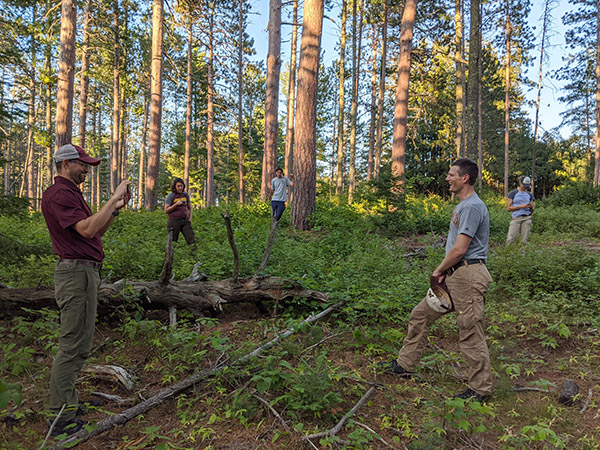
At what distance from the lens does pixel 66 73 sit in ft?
31.2

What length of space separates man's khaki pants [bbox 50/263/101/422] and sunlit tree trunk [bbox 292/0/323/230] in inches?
314

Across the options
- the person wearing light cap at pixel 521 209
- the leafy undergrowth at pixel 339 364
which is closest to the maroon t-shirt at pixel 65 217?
the leafy undergrowth at pixel 339 364

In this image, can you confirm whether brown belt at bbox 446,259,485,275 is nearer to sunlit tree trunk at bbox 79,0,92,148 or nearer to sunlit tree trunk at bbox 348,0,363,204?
sunlit tree trunk at bbox 79,0,92,148

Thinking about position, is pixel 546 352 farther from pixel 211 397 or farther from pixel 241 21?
pixel 241 21

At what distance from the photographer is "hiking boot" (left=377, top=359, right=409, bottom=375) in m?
3.92

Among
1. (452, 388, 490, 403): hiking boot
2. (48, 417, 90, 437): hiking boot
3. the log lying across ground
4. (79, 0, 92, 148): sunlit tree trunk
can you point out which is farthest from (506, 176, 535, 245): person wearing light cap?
(79, 0, 92, 148): sunlit tree trunk

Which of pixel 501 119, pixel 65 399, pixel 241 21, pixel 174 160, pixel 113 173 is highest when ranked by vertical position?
pixel 241 21

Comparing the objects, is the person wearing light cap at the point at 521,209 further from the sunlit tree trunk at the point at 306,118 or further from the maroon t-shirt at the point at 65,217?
the maroon t-shirt at the point at 65,217

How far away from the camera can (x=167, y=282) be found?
5.27 m

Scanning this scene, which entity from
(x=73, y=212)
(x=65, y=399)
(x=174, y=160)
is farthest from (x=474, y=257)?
(x=174, y=160)

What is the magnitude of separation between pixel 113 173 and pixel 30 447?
25.0 meters

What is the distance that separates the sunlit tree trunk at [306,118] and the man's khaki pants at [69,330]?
796 centimetres

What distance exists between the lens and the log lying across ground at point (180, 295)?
194 inches

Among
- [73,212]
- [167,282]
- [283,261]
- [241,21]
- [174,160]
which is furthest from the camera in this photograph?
[174,160]
